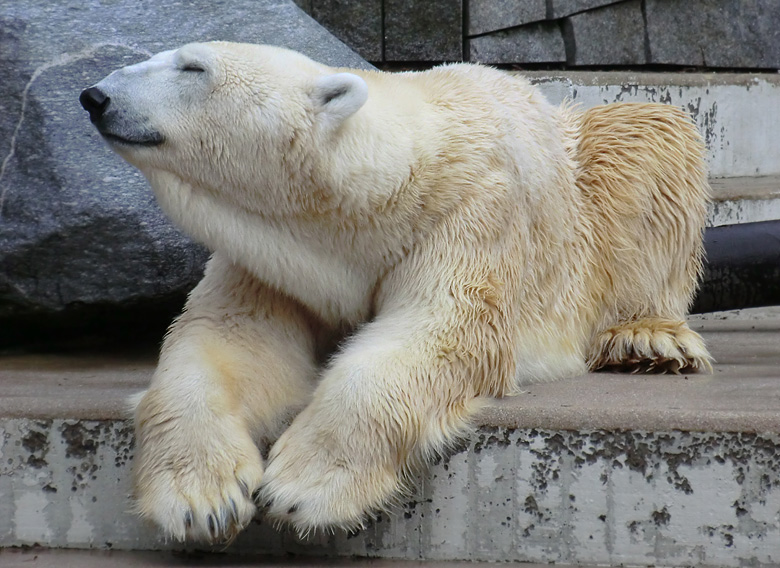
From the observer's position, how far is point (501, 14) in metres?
3.98

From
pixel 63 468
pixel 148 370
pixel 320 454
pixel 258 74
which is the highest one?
pixel 258 74

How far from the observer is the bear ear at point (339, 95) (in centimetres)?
177

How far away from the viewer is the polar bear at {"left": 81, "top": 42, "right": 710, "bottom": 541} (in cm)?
164

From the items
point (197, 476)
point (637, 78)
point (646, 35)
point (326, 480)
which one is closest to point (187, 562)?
point (197, 476)

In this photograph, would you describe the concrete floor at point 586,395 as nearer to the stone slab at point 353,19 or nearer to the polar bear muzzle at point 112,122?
the polar bear muzzle at point 112,122

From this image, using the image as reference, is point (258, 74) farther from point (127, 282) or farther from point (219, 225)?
point (127, 282)

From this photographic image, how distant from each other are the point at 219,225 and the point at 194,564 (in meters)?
0.60

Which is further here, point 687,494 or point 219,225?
point 219,225

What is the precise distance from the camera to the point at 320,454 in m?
1.63

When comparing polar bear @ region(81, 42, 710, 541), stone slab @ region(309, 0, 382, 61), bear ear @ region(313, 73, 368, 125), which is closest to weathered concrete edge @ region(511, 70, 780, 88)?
stone slab @ region(309, 0, 382, 61)

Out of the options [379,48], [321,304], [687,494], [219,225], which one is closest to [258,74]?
[219,225]

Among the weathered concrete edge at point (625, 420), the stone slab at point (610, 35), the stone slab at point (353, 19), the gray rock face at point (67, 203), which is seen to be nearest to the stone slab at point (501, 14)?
the stone slab at point (610, 35)

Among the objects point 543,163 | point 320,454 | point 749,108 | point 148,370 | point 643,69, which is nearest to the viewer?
point 320,454

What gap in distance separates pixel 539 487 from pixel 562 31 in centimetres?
281
